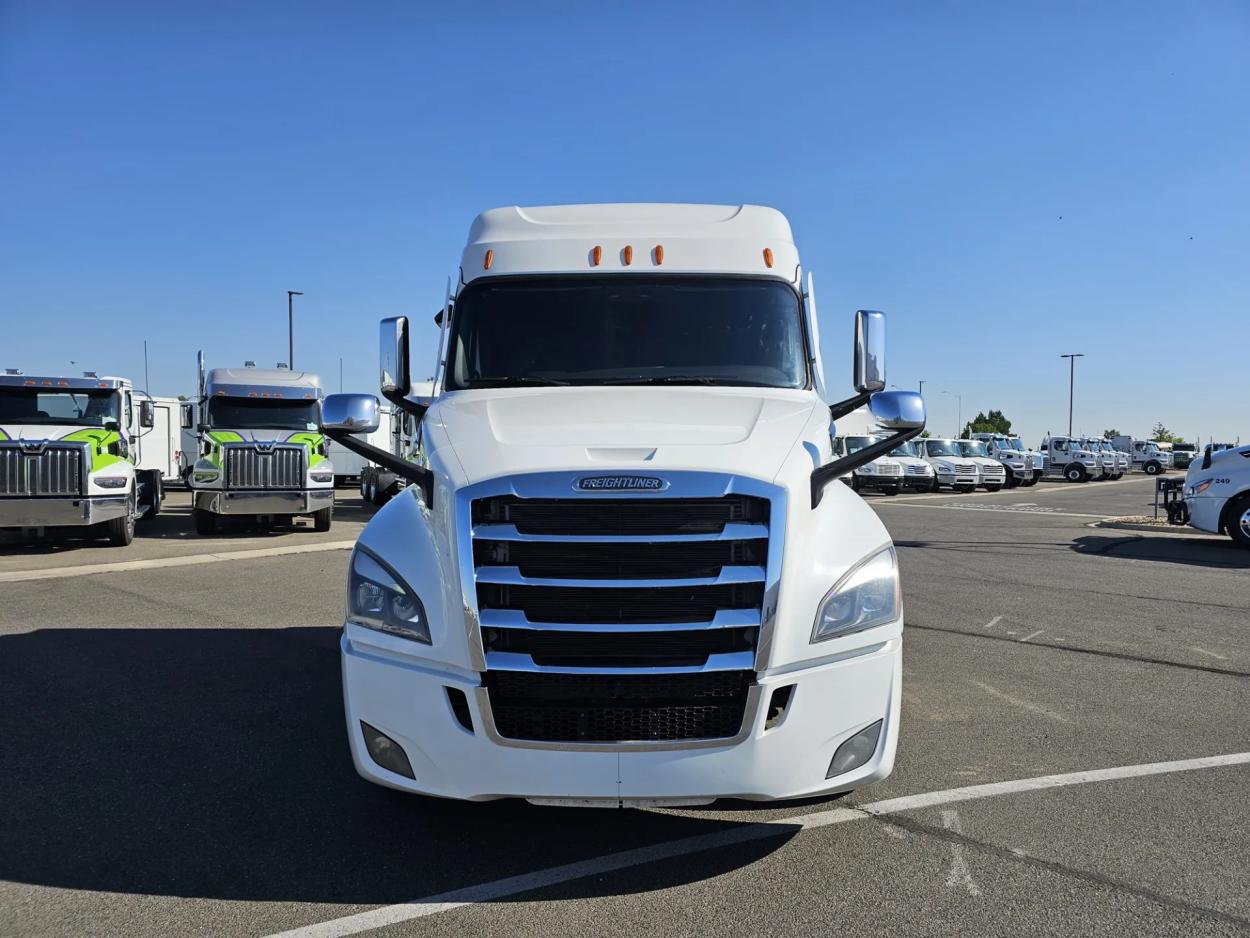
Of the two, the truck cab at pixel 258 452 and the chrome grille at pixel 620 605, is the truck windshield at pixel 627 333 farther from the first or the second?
the truck cab at pixel 258 452

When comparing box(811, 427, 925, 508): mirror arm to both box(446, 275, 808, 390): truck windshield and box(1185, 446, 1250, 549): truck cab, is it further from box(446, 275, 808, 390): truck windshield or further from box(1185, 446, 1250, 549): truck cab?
box(1185, 446, 1250, 549): truck cab

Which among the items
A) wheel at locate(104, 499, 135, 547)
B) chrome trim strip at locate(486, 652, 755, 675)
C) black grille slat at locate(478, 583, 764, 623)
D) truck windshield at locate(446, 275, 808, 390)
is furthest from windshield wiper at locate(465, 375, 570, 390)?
wheel at locate(104, 499, 135, 547)

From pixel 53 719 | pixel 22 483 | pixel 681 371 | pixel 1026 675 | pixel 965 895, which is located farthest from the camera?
pixel 22 483

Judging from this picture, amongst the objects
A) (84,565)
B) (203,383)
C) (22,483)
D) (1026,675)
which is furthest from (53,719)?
(203,383)

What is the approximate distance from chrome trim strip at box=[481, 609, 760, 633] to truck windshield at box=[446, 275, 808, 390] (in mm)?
1760

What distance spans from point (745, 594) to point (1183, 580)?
1005 centimetres

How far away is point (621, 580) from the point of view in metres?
3.55

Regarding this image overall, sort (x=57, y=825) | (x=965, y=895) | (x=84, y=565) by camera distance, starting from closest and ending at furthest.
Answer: (x=965, y=895) → (x=57, y=825) → (x=84, y=565)

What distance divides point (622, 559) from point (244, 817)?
6.81 ft

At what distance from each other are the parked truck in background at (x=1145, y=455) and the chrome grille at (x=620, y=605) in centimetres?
6982

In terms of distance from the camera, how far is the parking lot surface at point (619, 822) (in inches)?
133

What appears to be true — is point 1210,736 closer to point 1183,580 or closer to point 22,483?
point 1183,580

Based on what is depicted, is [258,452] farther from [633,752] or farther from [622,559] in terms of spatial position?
[633,752]

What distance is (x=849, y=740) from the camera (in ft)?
11.8
